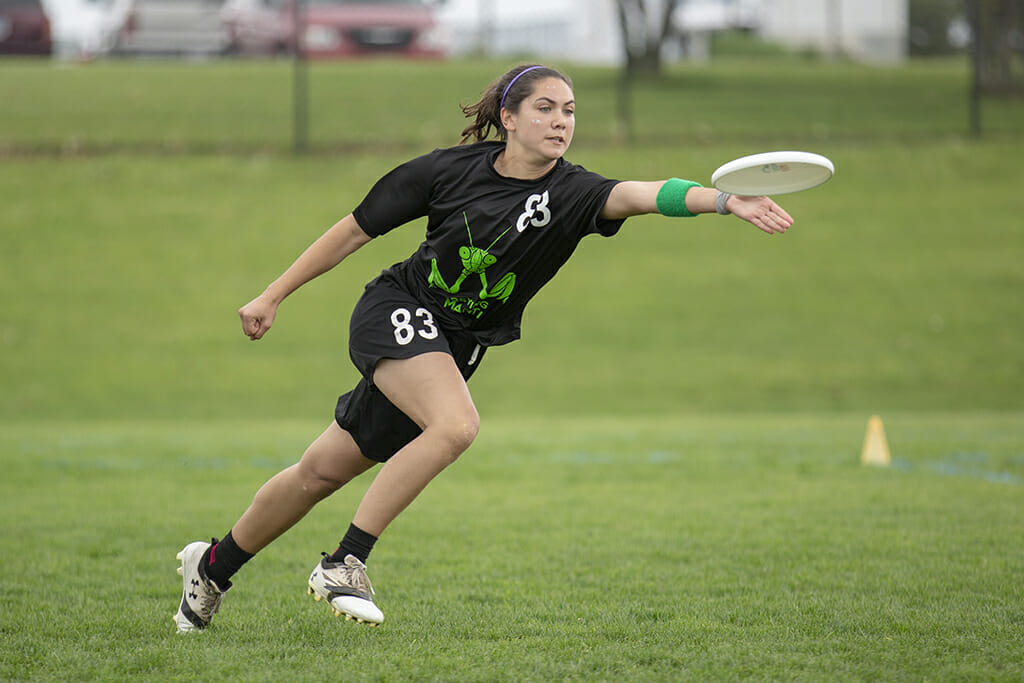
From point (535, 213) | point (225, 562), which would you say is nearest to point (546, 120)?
point (535, 213)

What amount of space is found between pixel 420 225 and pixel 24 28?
1158cm

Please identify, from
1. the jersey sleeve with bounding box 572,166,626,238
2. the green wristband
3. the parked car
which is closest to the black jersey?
the jersey sleeve with bounding box 572,166,626,238

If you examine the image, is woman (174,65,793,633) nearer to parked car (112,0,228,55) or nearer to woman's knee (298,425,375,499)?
woman's knee (298,425,375,499)

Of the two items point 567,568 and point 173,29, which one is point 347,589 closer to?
point 567,568

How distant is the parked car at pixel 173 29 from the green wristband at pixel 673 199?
22.4 metres

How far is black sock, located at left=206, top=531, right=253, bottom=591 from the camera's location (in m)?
4.43

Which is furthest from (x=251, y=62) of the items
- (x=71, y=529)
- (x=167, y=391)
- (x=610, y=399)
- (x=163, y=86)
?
(x=71, y=529)

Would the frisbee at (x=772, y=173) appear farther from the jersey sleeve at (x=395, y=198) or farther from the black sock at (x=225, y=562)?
the black sock at (x=225, y=562)

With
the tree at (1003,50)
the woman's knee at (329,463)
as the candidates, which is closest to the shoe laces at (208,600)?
the woman's knee at (329,463)

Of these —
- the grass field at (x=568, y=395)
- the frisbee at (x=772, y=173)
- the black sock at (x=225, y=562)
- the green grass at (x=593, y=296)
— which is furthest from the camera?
the green grass at (x=593, y=296)

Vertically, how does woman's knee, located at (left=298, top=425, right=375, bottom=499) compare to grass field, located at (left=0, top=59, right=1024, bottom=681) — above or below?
above

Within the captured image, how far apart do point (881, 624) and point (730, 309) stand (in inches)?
514

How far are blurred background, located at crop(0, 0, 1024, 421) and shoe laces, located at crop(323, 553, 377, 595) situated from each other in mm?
10124

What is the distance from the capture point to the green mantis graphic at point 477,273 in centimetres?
416
